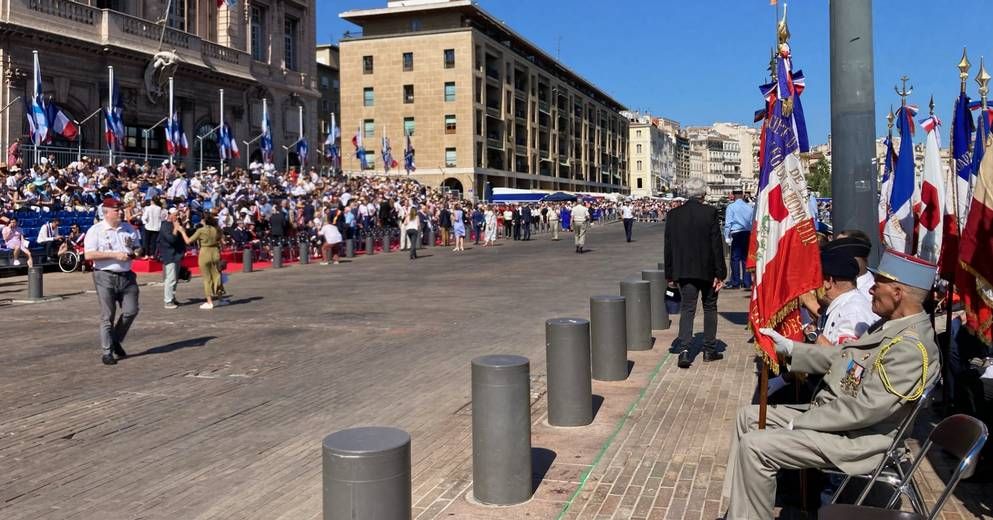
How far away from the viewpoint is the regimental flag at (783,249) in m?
4.59

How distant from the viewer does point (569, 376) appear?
19.7 ft

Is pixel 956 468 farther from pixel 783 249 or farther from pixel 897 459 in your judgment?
pixel 783 249

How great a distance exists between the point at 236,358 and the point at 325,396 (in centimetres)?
230

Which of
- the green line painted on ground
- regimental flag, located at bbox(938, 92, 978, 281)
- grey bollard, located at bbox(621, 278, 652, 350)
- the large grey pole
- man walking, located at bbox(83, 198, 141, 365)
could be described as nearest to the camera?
the green line painted on ground

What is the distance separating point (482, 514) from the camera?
174 inches

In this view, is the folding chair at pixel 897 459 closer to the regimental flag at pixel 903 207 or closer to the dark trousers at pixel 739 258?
the regimental flag at pixel 903 207

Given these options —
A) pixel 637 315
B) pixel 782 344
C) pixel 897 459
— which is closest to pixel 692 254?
pixel 637 315

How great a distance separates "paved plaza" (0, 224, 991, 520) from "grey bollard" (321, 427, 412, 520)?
1241mm

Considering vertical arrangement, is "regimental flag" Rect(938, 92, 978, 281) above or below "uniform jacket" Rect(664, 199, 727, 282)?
above

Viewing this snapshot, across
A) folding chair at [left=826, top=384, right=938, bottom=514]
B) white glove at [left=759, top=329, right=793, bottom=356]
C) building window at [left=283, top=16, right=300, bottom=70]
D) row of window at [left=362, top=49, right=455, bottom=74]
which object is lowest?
folding chair at [left=826, top=384, right=938, bottom=514]

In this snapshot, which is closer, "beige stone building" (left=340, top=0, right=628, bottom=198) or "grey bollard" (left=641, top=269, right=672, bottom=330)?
"grey bollard" (left=641, top=269, right=672, bottom=330)

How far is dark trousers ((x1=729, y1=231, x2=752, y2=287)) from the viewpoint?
13.1 meters

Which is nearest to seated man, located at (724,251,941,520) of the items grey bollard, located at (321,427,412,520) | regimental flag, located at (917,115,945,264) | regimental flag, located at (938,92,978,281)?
grey bollard, located at (321,427,412,520)

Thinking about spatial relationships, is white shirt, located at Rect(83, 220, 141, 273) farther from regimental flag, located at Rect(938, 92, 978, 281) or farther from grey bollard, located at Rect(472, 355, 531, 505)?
regimental flag, located at Rect(938, 92, 978, 281)
